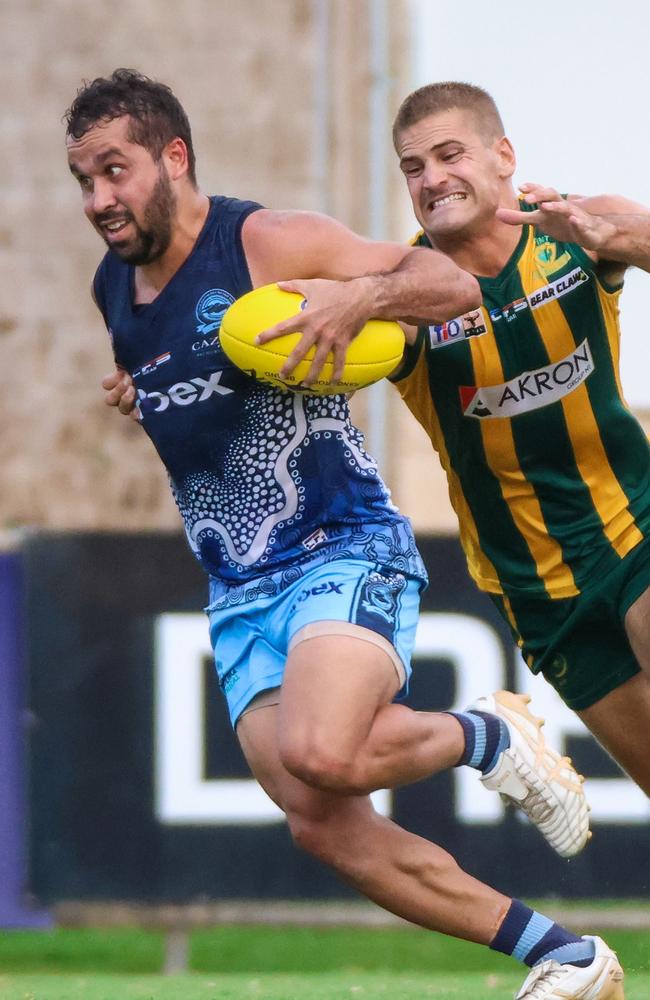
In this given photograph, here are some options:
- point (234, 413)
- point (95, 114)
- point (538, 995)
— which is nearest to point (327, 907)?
point (538, 995)

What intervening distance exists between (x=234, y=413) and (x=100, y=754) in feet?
10.8

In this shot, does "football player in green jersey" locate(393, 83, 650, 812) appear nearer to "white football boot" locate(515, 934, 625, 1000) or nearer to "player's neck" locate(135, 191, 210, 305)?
"player's neck" locate(135, 191, 210, 305)

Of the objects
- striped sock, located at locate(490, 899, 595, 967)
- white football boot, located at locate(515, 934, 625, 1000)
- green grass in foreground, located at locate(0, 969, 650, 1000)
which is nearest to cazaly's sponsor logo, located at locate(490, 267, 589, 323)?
striped sock, located at locate(490, 899, 595, 967)

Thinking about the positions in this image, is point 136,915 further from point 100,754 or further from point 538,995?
point 538,995

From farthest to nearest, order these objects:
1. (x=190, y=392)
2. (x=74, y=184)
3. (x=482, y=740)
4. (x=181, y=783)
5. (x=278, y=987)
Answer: (x=74, y=184) → (x=181, y=783) → (x=278, y=987) → (x=482, y=740) → (x=190, y=392)

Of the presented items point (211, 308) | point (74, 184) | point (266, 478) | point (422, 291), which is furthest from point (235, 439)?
point (74, 184)

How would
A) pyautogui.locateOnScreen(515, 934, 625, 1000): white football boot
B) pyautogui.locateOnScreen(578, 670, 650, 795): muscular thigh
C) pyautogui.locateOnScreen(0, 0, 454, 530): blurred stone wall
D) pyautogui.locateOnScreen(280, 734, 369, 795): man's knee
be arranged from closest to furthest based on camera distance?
pyautogui.locateOnScreen(280, 734, 369, 795): man's knee, pyautogui.locateOnScreen(515, 934, 625, 1000): white football boot, pyautogui.locateOnScreen(578, 670, 650, 795): muscular thigh, pyautogui.locateOnScreen(0, 0, 454, 530): blurred stone wall

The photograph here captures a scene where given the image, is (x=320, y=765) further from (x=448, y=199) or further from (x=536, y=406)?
(x=448, y=199)

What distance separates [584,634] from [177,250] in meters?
1.74

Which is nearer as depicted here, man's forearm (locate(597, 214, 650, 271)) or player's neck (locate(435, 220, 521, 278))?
man's forearm (locate(597, 214, 650, 271))

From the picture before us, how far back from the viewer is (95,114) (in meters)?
4.91

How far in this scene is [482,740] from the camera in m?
5.22

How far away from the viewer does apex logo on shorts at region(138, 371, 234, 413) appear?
4.93 m

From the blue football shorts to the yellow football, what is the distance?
528mm
